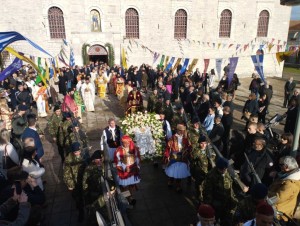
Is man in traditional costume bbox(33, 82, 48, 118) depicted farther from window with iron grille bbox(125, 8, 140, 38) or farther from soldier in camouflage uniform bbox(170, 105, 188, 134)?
window with iron grille bbox(125, 8, 140, 38)

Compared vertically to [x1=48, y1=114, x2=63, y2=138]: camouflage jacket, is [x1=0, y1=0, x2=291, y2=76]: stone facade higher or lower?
higher

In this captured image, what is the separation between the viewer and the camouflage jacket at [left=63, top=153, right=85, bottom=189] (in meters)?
5.23

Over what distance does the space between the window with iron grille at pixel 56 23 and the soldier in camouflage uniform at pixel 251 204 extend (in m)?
22.4

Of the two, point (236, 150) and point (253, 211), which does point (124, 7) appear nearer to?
point (236, 150)

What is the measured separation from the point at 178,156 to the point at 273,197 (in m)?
2.78

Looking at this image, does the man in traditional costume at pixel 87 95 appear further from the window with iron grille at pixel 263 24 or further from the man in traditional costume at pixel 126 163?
the window with iron grille at pixel 263 24

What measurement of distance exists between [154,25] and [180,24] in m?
2.83

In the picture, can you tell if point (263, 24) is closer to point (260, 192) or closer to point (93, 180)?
point (260, 192)

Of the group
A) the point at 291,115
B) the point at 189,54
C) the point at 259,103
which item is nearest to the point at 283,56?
the point at 259,103

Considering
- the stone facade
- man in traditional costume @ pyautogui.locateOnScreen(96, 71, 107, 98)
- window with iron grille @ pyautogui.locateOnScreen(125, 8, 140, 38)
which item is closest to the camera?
man in traditional costume @ pyautogui.locateOnScreen(96, 71, 107, 98)

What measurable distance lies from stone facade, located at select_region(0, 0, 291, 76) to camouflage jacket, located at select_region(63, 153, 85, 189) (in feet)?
62.7

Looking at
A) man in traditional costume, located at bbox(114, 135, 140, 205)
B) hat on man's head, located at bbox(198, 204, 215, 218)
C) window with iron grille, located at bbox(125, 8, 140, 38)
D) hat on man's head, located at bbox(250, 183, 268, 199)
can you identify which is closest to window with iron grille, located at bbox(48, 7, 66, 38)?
window with iron grille, located at bbox(125, 8, 140, 38)

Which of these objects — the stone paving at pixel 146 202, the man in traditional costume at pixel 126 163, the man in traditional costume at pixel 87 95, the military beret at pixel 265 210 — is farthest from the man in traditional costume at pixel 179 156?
the man in traditional costume at pixel 87 95

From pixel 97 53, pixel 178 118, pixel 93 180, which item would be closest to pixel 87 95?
pixel 178 118
